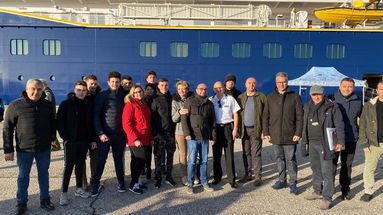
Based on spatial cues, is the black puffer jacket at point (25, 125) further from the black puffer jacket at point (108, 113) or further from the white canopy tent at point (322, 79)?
the white canopy tent at point (322, 79)

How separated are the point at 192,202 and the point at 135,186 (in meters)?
0.90

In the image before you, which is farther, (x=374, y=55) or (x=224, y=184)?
(x=374, y=55)

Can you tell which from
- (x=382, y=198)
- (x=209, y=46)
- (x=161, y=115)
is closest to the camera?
(x=382, y=198)

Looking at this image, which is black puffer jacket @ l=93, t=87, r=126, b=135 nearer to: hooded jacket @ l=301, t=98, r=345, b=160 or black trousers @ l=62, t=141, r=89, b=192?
black trousers @ l=62, t=141, r=89, b=192

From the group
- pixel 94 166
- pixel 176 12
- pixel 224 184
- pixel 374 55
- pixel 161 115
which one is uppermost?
pixel 176 12

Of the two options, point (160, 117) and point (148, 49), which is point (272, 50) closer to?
point (148, 49)

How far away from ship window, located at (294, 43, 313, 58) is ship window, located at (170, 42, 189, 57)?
16.2 feet

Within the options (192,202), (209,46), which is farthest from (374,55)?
(192,202)

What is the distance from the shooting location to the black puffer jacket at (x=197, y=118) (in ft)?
14.4

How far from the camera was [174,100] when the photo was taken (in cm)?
462

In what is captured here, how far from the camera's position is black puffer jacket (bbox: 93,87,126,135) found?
4.08m

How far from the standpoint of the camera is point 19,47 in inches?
521

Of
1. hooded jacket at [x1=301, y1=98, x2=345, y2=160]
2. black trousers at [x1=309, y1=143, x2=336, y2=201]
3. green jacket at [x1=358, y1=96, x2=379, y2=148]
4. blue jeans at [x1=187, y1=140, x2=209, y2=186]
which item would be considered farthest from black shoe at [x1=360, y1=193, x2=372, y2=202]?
blue jeans at [x1=187, y1=140, x2=209, y2=186]

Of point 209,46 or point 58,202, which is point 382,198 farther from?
point 209,46
